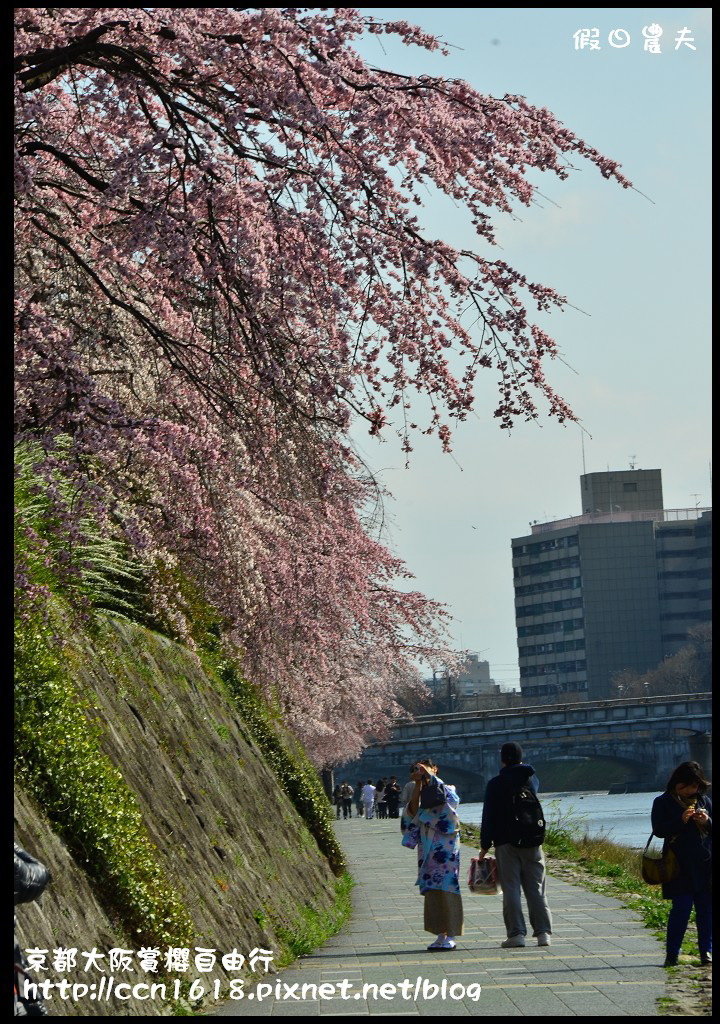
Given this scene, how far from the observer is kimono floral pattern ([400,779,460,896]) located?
11.9 m

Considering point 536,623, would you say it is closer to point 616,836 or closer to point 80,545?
point 616,836

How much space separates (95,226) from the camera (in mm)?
9266

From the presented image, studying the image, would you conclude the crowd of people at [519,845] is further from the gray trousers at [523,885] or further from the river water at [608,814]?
the river water at [608,814]

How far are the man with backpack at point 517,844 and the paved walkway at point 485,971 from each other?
219 millimetres

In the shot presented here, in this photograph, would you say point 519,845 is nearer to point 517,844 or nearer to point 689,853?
point 517,844

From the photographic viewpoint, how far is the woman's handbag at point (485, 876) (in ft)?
38.2

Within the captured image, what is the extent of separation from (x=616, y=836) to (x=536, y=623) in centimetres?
11437

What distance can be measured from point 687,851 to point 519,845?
6.67ft

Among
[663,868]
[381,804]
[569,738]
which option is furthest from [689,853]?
[569,738]

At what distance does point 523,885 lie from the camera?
1146 cm

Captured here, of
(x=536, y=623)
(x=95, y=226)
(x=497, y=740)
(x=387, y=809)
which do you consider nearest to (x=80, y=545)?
(x=95, y=226)

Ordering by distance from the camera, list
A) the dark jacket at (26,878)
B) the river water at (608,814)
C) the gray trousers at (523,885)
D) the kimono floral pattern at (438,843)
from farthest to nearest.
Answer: the river water at (608,814)
the kimono floral pattern at (438,843)
the gray trousers at (523,885)
the dark jacket at (26,878)

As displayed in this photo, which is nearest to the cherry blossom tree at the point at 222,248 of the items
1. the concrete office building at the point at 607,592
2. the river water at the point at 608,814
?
the river water at the point at 608,814

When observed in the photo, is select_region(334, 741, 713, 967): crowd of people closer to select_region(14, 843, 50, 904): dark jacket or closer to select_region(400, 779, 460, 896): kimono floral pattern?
select_region(400, 779, 460, 896): kimono floral pattern
